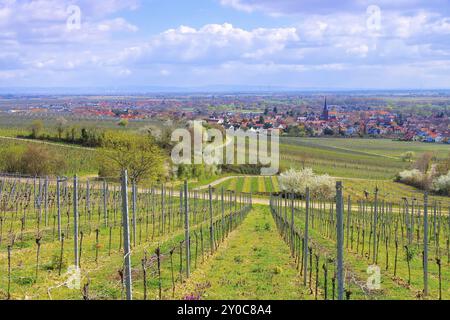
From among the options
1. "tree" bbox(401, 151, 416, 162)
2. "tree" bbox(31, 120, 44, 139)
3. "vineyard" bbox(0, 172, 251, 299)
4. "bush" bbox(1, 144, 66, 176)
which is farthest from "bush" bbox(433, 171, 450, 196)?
"tree" bbox(31, 120, 44, 139)

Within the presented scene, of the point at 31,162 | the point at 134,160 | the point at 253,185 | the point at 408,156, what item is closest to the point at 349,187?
the point at 253,185

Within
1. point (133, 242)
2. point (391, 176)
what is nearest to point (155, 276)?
point (133, 242)

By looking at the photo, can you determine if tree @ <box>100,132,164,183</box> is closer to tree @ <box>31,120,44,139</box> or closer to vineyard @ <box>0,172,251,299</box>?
vineyard @ <box>0,172,251,299</box>

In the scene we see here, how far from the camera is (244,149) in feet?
280

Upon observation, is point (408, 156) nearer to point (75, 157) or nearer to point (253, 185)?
point (253, 185)

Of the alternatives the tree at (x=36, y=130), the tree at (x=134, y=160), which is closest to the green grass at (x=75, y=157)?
→ the tree at (x=134, y=160)

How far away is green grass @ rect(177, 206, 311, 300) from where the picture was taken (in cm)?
1110

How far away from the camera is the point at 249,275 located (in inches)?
523

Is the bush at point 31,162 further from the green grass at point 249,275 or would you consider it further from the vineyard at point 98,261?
the green grass at point 249,275

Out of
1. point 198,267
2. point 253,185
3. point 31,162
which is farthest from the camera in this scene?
point 253,185

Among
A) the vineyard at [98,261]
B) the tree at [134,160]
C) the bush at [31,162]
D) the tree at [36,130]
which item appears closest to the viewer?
the vineyard at [98,261]

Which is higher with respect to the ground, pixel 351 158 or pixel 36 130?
pixel 36 130

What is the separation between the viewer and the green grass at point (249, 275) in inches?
437
